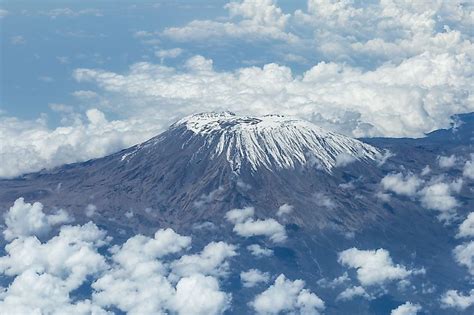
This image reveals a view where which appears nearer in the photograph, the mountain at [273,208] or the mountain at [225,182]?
the mountain at [273,208]

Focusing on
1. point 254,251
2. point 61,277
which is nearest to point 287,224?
point 254,251

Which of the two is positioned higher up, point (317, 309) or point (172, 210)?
point (172, 210)

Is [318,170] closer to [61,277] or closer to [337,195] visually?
[337,195]

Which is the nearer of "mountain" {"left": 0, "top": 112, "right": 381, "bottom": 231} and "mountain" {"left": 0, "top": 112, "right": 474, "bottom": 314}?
"mountain" {"left": 0, "top": 112, "right": 474, "bottom": 314}

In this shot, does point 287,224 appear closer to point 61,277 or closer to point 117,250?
point 117,250

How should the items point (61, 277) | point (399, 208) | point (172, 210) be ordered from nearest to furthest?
1. point (61, 277)
2. point (172, 210)
3. point (399, 208)

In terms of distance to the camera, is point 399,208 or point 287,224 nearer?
point 287,224

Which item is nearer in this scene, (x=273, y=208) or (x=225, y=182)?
(x=273, y=208)

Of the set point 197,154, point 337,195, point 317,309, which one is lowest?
point 317,309

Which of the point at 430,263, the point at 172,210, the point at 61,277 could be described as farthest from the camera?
the point at 172,210

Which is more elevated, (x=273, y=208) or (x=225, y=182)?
(x=225, y=182)
